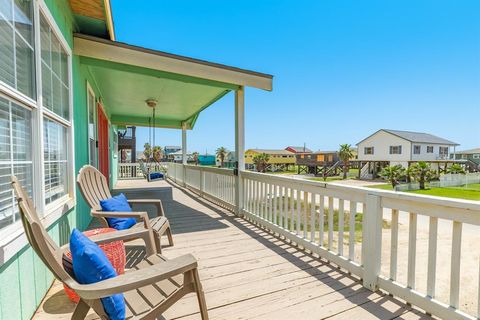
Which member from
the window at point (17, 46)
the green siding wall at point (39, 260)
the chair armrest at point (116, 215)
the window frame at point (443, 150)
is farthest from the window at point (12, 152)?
the window frame at point (443, 150)

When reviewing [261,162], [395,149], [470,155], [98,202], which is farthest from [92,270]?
[470,155]

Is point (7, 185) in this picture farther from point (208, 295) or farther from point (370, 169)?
point (370, 169)

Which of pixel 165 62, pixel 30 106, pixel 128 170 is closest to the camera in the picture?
pixel 30 106

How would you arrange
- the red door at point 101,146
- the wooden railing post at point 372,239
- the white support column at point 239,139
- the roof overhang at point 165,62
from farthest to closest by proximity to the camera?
the red door at point 101,146, the white support column at point 239,139, the roof overhang at point 165,62, the wooden railing post at point 372,239

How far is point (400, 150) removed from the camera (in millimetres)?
31188

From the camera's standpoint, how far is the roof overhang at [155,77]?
11.0 feet

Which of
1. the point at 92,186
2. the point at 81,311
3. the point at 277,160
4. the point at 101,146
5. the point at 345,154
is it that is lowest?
the point at 277,160

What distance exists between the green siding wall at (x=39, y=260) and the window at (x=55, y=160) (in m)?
0.27

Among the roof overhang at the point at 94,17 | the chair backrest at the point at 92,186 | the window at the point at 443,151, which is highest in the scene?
the roof overhang at the point at 94,17

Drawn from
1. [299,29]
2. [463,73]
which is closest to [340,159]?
[463,73]

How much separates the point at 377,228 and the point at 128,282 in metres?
1.89

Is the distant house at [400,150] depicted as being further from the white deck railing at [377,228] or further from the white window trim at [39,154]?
the white window trim at [39,154]

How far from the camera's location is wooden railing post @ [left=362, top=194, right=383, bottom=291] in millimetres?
1988

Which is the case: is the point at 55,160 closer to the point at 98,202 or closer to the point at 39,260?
the point at 98,202
